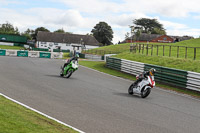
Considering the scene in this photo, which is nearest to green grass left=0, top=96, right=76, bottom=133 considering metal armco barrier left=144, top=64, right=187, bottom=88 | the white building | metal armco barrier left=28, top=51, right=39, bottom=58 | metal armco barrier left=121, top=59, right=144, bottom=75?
metal armco barrier left=144, top=64, right=187, bottom=88

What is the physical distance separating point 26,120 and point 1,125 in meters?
0.91

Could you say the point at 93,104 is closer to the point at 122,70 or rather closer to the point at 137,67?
the point at 137,67

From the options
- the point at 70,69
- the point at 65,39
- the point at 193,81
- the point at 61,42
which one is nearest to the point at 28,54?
the point at 70,69

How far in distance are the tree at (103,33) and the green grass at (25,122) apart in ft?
382

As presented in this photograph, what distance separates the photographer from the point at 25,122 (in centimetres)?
695

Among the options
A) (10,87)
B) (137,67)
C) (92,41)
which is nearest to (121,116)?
(10,87)

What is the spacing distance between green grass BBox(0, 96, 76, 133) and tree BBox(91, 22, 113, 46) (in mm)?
116353

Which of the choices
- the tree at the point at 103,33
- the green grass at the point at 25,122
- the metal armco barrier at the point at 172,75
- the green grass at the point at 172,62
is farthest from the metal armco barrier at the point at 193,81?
the tree at the point at 103,33

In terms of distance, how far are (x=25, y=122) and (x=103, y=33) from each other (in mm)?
119248

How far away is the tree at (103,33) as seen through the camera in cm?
12359

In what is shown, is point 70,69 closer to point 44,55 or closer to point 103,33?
point 44,55

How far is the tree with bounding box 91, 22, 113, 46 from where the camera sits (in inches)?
4866

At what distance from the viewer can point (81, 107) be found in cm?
970

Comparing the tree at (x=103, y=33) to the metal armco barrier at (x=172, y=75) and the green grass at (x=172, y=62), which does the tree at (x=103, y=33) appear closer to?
the green grass at (x=172, y=62)
